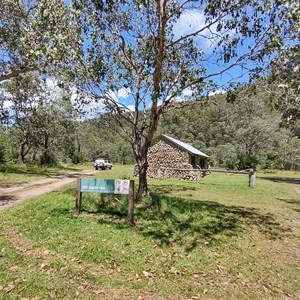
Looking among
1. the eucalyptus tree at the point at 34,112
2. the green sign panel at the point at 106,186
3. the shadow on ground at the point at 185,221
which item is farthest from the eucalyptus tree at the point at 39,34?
the eucalyptus tree at the point at 34,112

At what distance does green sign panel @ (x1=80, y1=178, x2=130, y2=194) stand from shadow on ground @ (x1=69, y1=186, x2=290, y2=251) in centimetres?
80

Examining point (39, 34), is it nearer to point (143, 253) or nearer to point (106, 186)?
point (106, 186)

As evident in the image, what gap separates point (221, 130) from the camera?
7125 centimetres

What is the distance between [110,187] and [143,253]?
2090mm

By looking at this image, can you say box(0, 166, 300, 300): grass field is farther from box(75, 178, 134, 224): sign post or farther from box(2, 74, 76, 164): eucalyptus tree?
box(2, 74, 76, 164): eucalyptus tree

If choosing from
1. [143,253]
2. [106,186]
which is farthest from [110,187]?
[143,253]

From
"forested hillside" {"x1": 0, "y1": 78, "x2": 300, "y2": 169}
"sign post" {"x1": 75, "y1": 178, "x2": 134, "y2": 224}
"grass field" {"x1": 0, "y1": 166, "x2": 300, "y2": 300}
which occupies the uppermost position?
"forested hillside" {"x1": 0, "y1": 78, "x2": 300, "y2": 169}

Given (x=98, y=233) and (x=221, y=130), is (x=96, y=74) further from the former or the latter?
(x=221, y=130)

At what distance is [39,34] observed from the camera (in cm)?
824

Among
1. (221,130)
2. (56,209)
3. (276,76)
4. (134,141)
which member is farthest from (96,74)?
(221,130)

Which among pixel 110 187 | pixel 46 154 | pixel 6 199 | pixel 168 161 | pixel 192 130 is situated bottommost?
pixel 6 199

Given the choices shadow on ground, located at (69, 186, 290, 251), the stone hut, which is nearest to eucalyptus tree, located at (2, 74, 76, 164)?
the stone hut

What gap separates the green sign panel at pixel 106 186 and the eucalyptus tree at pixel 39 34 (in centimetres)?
311

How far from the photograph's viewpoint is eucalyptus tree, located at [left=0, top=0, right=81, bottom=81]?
6208 mm
